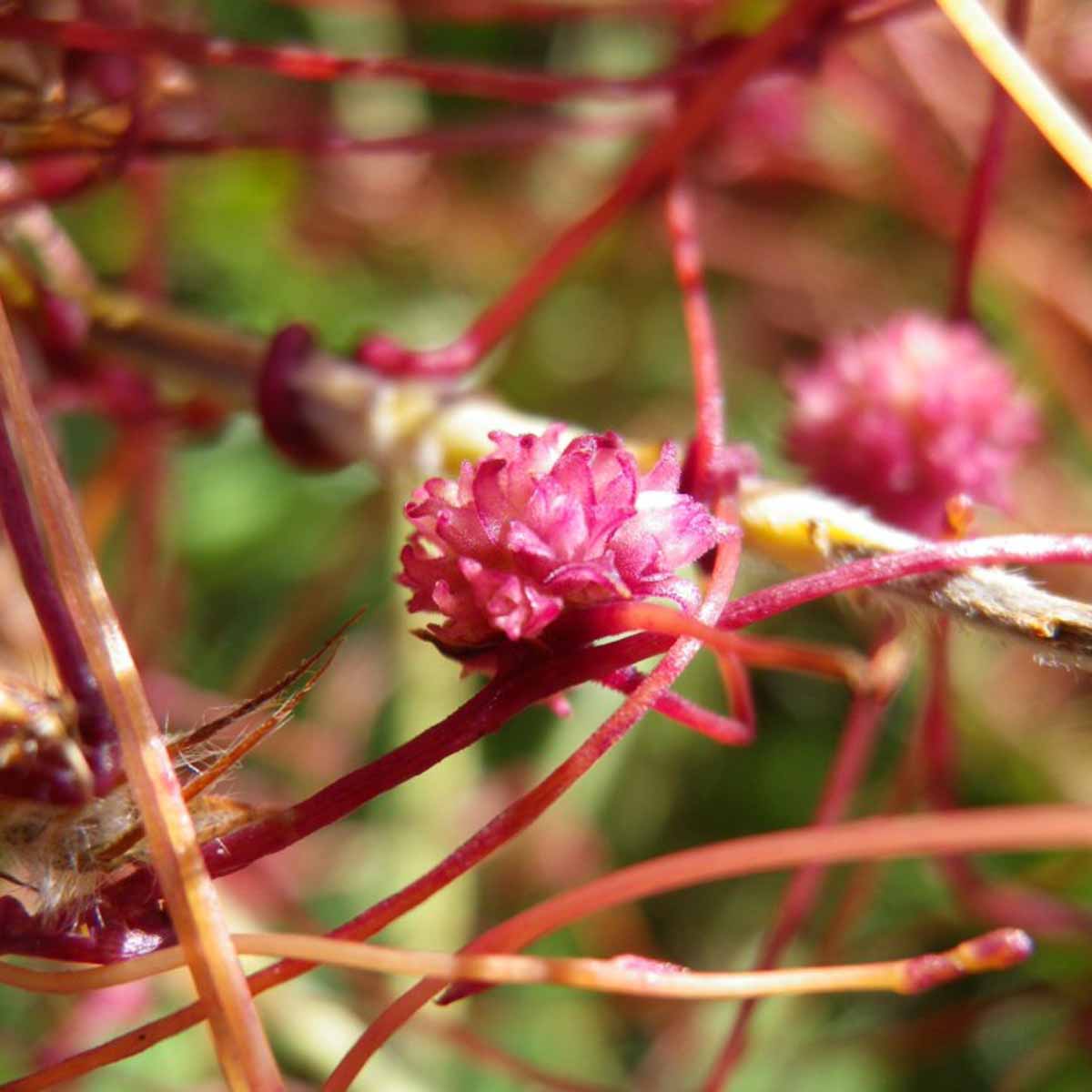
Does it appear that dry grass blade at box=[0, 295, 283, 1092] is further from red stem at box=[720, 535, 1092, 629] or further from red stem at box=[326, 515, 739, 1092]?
red stem at box=[720, 535, 1092, 629]

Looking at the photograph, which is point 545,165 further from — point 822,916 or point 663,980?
point 663,980

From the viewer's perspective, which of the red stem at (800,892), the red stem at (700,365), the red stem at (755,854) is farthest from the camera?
the red stem at (800,892)

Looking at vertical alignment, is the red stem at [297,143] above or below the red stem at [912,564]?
above

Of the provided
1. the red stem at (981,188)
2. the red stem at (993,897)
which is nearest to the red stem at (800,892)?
the red stem at (993,897)

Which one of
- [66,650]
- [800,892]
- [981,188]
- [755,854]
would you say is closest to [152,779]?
[66,650]

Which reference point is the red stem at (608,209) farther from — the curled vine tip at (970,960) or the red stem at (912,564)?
the curled vine tip at (970,960)

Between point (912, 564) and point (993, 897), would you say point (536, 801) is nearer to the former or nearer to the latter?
point (912, 564)

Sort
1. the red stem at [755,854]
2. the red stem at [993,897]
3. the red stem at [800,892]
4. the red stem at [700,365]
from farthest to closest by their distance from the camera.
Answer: the red stem at [993,897] < the red stem at [800,892] < the red stem at [700,365] < the red stem at [755,854]

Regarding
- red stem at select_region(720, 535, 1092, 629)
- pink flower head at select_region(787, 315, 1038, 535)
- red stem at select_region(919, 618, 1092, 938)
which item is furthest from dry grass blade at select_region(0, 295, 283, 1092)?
red stem at select_region(919, 618, 1092, 938)
